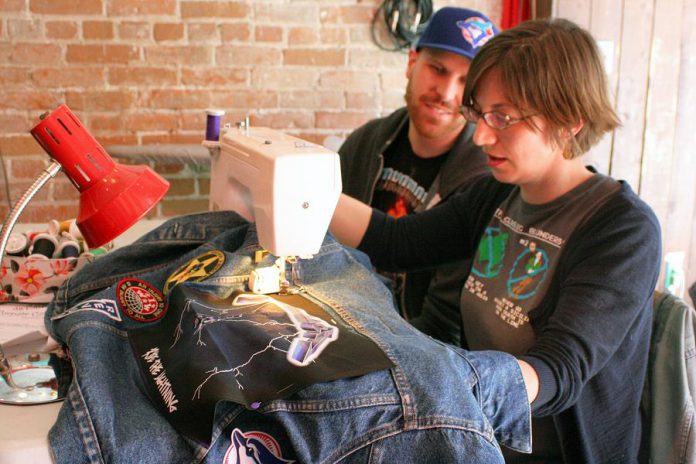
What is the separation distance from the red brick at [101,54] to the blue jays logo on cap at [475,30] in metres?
1.62

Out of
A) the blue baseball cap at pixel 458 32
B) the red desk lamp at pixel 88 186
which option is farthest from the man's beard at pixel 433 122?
the red desk lamp at pixel 88 186

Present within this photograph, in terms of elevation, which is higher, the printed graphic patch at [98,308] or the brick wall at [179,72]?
the brick wall at [179,72]

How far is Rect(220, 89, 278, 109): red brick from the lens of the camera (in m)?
3.25

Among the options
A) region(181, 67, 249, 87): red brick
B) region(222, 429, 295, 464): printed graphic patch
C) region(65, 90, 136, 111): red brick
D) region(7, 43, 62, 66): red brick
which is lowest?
region(222, 429, 295, 464): printed graphic patch

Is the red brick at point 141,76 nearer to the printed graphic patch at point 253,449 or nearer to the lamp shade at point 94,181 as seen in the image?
the lamp shade at point 94,181

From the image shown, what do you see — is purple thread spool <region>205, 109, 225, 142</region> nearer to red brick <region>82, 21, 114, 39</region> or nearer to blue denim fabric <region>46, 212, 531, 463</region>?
blue denim fabric <region>46, 212, 531, 463</region>

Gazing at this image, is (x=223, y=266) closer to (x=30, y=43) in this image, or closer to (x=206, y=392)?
(x=206, y=392)

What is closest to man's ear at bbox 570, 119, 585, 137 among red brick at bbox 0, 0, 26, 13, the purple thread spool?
the purple thread spool

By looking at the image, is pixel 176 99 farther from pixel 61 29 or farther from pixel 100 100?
pixel 61 29

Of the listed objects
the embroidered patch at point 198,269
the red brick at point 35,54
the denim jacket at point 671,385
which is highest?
the red brick at point 35,54

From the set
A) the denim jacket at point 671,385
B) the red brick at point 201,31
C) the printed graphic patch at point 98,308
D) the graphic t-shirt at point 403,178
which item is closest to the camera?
the printed graphic patch at point 98,308

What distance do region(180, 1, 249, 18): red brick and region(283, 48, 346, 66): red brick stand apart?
0.26 meters

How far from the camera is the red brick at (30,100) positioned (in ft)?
9.91

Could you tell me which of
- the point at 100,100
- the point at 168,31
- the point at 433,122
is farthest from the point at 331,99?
the point at 433,122
